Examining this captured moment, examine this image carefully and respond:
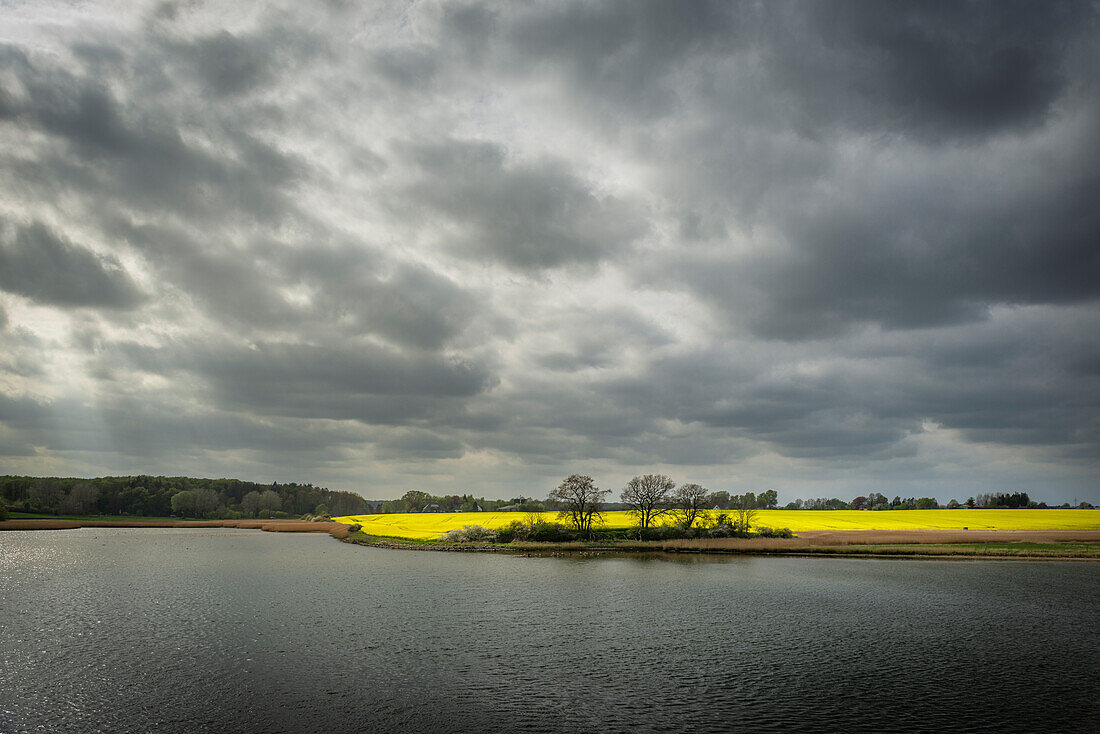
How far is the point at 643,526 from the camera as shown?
301 ft

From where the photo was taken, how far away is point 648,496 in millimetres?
92438

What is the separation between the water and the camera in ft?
66.9

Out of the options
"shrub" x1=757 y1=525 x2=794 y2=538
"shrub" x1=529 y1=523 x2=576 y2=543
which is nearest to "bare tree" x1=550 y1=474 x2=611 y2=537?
"shrub" x1=529 y1=523 x2=576 y2=543

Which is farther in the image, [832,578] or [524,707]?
[832,578]

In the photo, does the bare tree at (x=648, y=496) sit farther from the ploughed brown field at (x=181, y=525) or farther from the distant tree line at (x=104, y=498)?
the distant tree line at (x=104, y=498)

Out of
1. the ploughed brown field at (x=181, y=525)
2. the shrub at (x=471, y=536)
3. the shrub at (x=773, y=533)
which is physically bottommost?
the ploughed brown field at (x=181, y=525)

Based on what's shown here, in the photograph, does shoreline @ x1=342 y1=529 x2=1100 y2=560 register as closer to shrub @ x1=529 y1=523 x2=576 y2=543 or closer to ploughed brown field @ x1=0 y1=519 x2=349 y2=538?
shrub @ x1=529 y1=523 x2=576 y2=543

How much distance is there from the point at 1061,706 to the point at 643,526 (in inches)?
2820

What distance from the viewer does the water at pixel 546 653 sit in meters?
20.4

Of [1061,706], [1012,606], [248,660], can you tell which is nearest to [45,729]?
[248,660]

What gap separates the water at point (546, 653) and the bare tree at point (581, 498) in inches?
1465

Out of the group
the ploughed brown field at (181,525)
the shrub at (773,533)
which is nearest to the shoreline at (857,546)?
the shrub at (773,533)

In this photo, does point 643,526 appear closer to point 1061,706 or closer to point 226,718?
point 1061,706

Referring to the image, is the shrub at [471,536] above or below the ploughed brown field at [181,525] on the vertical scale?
above
